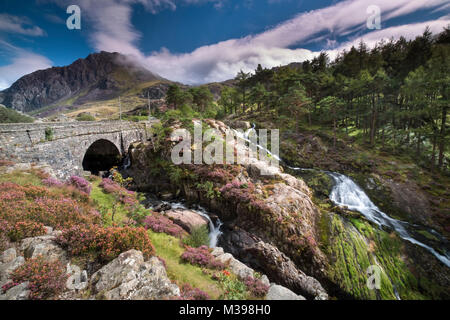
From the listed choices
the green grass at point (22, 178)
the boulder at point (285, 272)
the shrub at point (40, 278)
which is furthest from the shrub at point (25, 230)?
the boulder at point (285, 272)

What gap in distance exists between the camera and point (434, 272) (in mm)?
11992

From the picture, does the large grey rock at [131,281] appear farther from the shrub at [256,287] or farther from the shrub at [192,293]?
the shrub at [256,287]

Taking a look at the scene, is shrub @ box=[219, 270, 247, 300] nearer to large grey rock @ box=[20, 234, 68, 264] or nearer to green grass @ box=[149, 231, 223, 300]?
green grass @ box=[149, 231, 223, 300]

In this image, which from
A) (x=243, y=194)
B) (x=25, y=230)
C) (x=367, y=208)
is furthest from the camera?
(x=367, y=208)

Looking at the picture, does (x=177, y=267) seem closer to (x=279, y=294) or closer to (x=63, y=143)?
(x=279, y=294)

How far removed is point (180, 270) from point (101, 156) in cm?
3248

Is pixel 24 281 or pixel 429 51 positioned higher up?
pixel 429 51

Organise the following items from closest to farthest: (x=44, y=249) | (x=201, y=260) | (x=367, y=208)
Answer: (x=44, y=249) < (x=201, y=260) < (x=367, y=208)

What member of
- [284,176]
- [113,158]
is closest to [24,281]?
[284,176]

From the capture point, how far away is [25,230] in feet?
23.6

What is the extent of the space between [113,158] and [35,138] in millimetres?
16021

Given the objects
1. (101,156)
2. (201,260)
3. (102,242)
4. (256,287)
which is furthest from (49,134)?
(256,287)

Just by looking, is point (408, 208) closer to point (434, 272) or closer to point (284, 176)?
point (434, 272)
